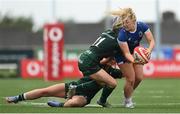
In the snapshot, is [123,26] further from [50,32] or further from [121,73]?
[50,32]

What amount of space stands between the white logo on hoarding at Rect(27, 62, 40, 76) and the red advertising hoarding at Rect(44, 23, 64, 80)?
5.71m

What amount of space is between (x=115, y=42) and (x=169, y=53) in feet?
118

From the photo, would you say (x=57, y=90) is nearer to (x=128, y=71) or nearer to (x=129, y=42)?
(x=128, y=71)

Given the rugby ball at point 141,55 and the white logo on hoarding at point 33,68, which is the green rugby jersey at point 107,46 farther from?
the white logo on hoarding at point 33,68

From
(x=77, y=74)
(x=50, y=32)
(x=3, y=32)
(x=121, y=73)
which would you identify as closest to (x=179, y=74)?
(x=77, y=74)

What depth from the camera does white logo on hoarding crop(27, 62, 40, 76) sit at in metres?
35.8

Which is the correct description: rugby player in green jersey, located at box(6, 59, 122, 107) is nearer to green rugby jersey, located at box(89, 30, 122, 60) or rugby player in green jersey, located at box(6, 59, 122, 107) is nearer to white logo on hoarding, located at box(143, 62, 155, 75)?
green rugby jersey, located at box(89, 30, 122, 60)

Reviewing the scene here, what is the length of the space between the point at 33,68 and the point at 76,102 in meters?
22.0

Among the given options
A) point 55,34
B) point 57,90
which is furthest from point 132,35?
point 55,34

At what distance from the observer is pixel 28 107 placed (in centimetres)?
1381

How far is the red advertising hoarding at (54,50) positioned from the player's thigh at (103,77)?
1550cm

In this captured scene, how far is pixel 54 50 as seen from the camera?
98.0 ft

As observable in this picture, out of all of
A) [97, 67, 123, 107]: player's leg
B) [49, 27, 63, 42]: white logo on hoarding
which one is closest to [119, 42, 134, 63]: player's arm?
[97, 67, 123, 107]: player's leg

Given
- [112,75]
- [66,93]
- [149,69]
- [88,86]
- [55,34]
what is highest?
[112,75]
